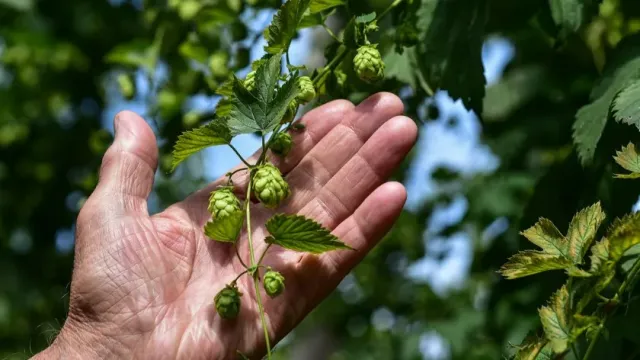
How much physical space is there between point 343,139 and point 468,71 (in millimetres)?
301

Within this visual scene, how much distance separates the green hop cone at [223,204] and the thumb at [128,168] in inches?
13.3

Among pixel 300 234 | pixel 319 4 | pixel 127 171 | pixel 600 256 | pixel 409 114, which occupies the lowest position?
pixel 409 114

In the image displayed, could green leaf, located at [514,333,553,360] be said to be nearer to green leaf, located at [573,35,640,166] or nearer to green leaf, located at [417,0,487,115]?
green leaf, located at [573,35,640,166]

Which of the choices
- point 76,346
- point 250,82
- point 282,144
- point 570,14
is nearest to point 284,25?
point 250,82

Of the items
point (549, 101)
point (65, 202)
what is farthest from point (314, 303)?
point (65, 202)

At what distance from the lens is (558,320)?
1.11 m

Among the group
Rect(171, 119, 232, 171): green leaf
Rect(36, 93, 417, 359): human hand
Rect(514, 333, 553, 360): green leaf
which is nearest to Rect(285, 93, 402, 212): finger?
Rect(36, 93, 417, 359): human hand

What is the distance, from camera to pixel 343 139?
169cm

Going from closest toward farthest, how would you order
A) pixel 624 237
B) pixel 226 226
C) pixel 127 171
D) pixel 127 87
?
pixel 624 237
pixel 226 226
pixel 127 171
pixel 127 87

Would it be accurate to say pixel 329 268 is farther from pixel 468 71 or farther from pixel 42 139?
pixel 42 139

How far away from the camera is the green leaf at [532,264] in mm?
1158

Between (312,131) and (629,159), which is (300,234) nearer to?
(312,131)

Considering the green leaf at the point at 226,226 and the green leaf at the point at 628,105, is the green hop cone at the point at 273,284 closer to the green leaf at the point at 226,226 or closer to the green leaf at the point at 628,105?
the green leaf at the point at 226,226

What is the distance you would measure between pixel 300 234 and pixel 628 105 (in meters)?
0.58
